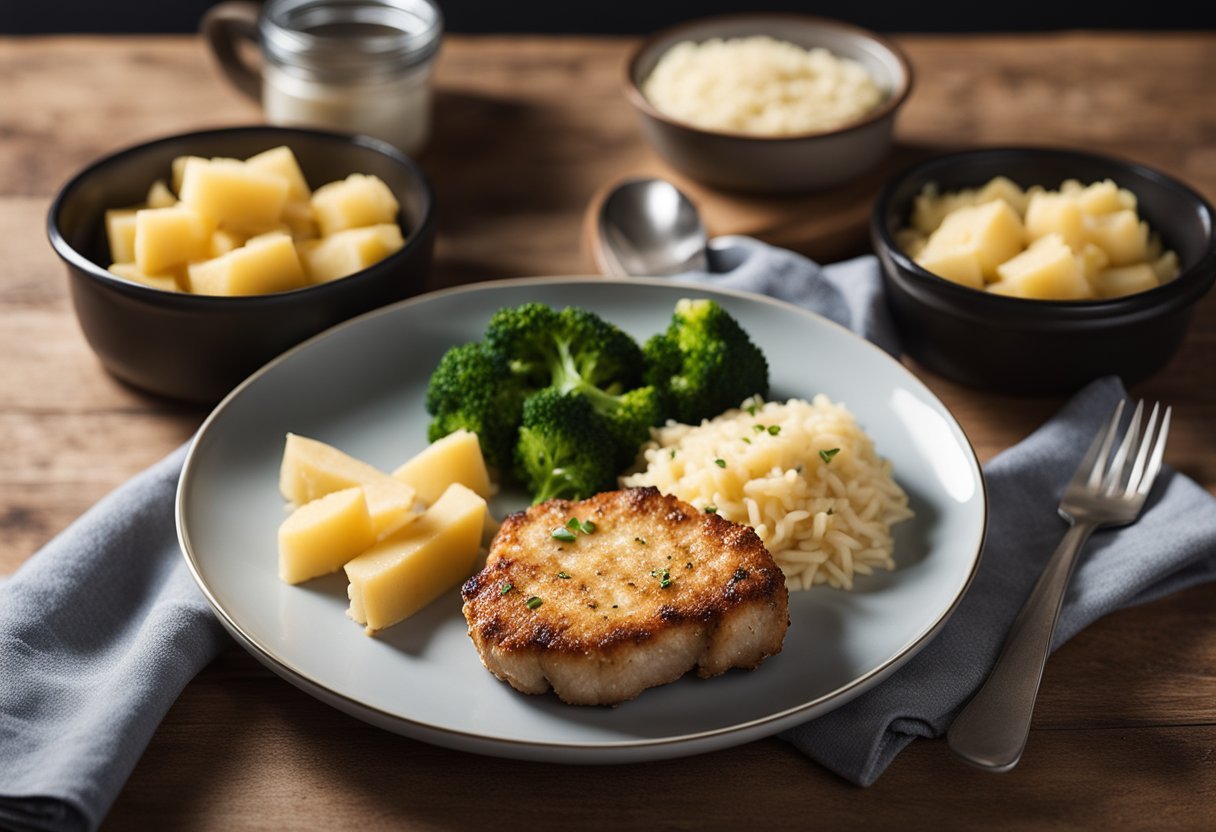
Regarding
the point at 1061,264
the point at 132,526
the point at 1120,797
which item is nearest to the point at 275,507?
the point at 132,526

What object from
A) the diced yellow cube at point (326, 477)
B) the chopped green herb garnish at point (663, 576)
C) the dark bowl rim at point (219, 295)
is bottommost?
the diced yellow cube at point (326, 477)

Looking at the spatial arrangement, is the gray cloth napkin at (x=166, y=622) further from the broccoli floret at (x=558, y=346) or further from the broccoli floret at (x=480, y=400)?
the broccoli floret at (x=558, y=346)

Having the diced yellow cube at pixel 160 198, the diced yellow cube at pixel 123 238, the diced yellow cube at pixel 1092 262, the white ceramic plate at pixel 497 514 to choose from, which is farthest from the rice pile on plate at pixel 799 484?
the diced yellow cube at pixel 160 198

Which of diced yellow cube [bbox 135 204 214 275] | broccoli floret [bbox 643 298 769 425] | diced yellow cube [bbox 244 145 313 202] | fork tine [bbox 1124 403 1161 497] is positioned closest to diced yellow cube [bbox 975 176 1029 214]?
fork tine [bbox 1124 403 1161 497]

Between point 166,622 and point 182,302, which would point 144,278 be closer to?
point 182,302

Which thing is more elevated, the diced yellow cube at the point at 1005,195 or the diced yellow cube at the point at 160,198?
the diced yellow cube at the point at 1005,195

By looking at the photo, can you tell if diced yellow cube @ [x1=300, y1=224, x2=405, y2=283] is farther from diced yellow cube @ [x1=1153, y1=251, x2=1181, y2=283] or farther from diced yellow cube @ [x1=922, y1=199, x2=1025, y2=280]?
diced yellow cube @ [x1=1153, y1=251, x2=1181, y2=283]
